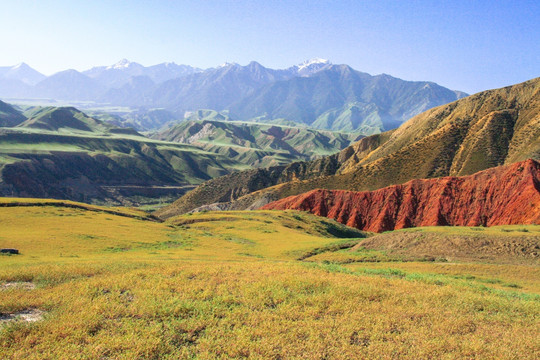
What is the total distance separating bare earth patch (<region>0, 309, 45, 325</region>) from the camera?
12773mm

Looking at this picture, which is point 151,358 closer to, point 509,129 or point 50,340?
point 50,340

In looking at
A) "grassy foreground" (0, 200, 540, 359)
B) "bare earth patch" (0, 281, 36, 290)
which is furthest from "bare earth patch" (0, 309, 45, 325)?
"bare earth patch" (0, 281, 36, 290)

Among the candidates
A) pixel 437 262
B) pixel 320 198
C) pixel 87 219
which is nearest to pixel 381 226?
pixel 320 198

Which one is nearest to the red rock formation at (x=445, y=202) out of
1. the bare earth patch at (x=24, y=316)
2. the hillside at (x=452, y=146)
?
the hillside at (x=452, y=146)

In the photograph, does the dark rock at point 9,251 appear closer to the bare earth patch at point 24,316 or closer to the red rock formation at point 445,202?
the bare earth patch at point 24,316

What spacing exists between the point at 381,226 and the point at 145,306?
85.7 m

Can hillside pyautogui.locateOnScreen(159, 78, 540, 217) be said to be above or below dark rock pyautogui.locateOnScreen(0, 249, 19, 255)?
above

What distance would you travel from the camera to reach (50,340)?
1123 cm

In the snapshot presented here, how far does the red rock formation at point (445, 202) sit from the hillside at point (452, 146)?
14.3 meters

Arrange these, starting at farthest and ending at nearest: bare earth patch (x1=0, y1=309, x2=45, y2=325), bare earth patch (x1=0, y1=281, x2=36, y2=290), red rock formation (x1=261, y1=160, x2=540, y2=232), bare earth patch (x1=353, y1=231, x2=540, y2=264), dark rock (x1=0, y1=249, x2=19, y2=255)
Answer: red rock formation (x1=261, y1=160, x2=540, y2=232) < bare earth patch (x1=353, y1=231, x2=540, y2=264) < dark rock (x1=0, y1=249, x2=19, y2=255) < bare earth patch (x1=0, y1=281, x2=36, y2=290) < bare earth patch (x1=0, y1=309, x2=45, y2=325)

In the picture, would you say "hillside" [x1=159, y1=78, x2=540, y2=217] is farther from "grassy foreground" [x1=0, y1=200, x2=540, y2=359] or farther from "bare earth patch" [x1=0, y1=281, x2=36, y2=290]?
"bare earth patch" [x1=0, y1=281, x2=36, y2=290]

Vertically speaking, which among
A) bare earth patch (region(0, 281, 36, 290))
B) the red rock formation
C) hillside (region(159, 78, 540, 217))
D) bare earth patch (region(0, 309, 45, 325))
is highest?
hillside (region(159, 78, 540, 217))

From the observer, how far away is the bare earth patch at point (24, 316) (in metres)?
12.8

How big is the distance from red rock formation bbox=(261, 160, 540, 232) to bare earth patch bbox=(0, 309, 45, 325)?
8506 cm
